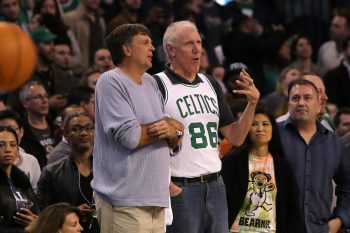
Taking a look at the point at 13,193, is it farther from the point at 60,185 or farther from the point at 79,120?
the point at 79,120

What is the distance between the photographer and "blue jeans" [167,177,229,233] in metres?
6.67

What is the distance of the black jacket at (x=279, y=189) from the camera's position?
7789 mm

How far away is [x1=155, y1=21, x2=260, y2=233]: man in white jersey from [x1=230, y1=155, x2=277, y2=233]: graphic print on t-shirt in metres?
0.95

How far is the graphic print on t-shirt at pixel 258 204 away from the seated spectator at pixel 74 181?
1.09m

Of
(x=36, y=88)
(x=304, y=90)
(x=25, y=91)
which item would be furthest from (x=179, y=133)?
(x=25, y=91)

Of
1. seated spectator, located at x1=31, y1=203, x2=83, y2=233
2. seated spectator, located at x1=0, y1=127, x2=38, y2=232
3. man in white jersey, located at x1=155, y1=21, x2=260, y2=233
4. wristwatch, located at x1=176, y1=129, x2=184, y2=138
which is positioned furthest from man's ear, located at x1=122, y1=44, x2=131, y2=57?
seated spectator, located at x1=0, y1=127, x2=38, y2=232

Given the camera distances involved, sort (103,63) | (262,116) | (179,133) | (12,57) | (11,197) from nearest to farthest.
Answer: (179,133) → (12,57) → (11,197) → (262,116) → (103,63)

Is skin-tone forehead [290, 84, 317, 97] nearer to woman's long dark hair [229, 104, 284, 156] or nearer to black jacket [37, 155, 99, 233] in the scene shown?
woman's long dark hair [229, 104, 284, 156]

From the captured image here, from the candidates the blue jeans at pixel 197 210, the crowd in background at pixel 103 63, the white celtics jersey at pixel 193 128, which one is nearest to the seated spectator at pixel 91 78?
the crowd in background at pixel 103 63

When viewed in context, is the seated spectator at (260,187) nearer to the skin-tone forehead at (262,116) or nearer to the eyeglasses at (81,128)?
the skin-tone forehead at (262,116)

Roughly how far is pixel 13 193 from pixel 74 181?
1.65 feet

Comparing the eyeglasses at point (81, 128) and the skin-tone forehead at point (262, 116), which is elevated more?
the skin-tone forehead at point (262, 116)

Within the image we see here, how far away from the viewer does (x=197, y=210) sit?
6680mm

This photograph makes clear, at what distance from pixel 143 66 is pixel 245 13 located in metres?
8.91
